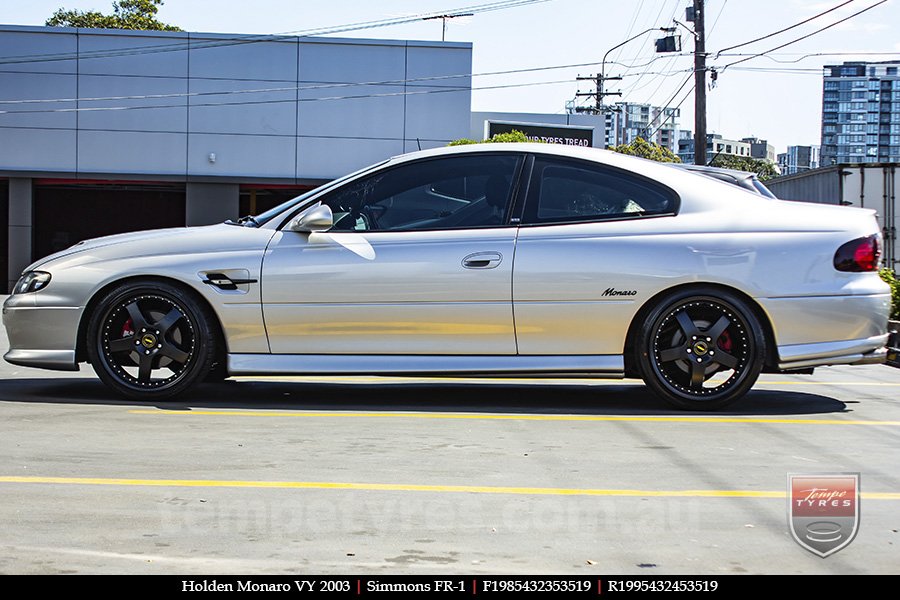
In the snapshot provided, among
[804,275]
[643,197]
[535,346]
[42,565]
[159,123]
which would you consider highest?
[159,123]

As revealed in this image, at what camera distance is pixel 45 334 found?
707 centimetres

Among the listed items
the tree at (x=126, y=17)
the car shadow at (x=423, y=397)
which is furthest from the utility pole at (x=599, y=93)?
the car shadow at (x=423, y=397)

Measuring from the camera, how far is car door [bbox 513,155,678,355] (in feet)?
22.5

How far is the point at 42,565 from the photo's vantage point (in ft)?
12.2

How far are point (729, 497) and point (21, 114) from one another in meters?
31.0

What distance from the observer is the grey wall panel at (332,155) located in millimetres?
33125

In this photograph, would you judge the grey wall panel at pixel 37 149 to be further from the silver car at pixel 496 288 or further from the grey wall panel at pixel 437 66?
the silver car at pixel 496 288

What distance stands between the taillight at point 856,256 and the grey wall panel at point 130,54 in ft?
92.8

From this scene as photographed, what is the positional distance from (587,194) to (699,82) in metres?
24.6

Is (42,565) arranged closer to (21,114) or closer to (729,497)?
(729,497)

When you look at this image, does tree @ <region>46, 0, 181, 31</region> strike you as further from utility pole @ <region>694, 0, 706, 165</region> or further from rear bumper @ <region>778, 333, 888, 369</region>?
rear bumper @ <region>778, 333, 888, 369</region>

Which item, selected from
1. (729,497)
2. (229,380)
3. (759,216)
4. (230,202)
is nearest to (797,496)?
(729,497)

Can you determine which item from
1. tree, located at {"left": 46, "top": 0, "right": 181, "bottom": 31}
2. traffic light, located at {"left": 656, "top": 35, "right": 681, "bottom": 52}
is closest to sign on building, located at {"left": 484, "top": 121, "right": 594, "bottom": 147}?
traffic light, located at {"left": 656, "top": 35, "right": 681, "bottom": 52}

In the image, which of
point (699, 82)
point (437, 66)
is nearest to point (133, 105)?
point (437, 66)
